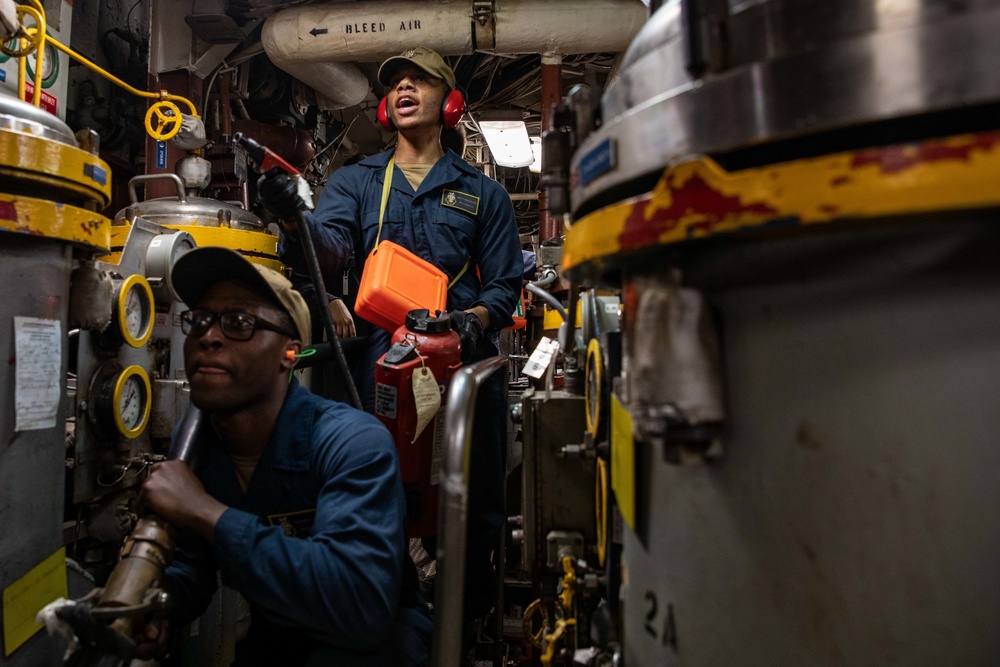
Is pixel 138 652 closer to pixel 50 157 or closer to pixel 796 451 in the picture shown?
pixel 50 157

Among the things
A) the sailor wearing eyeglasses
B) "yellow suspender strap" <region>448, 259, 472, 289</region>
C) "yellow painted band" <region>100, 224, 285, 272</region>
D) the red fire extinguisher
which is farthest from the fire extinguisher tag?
"yellow painted band" <region>100, 224, 285, 272</region>

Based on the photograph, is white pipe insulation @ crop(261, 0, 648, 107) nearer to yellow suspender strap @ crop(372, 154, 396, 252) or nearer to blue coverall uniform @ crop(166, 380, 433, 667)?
yellow suspender strap @ crop(372, 154, 396, 252)

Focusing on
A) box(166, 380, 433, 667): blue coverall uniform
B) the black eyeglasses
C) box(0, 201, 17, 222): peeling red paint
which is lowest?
box(166, 380, 433, 667): blue coverall uniform

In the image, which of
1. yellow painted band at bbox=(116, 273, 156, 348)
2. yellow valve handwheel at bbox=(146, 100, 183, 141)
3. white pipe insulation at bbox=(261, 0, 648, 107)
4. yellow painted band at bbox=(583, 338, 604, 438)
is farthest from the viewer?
white pipe insulation at bbox=(261, 0, 648, 107)

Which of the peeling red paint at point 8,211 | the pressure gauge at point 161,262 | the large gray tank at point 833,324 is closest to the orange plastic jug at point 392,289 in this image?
the pressure gauge at point 161,262

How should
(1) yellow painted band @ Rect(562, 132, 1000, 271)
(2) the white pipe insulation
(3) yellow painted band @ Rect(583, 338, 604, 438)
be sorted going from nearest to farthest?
(1) yellow painted band @ Rect(562, 132, 1000, 271)
(3) yellow painted band @ Rect(583, 338, 604, 438)
(2) the white pipe insulation

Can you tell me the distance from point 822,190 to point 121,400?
202cm

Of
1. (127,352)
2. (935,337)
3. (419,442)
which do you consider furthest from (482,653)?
(935,337)

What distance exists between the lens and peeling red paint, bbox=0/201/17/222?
1.27 meters

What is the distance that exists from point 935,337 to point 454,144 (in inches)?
111

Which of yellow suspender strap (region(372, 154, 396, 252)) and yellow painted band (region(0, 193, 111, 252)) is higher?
yellow suspender strap (region(372, 154, 396, 252))

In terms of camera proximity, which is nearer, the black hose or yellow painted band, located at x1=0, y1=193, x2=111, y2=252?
yellow painted band, located at x1=0, y1=193, x2=111, y2=252

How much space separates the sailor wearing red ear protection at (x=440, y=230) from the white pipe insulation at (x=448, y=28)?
38.1 inches

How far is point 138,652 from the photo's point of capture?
1.24 m
